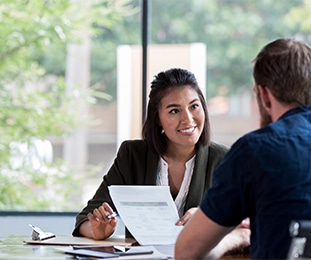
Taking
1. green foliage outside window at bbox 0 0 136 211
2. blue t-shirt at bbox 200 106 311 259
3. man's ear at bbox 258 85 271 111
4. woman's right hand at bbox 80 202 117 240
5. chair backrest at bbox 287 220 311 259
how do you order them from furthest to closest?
green foliage outside window at bbox 0 0 136 211, woman's right hand at bbox 80 202 117 240, man's ear at bbox 258 85 271 111, blue t-shirt at bbox 200 106 311 259, chair backrest at bbox 287 220 311 259

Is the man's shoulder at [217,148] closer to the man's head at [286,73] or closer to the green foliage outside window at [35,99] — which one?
the man's head at [286,73]

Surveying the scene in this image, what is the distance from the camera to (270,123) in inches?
77.9

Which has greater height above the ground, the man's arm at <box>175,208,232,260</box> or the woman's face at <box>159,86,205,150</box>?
the woman's face at <box>159,86,205,150</box>

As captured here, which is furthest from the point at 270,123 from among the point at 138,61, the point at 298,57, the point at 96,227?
the point at 138,61

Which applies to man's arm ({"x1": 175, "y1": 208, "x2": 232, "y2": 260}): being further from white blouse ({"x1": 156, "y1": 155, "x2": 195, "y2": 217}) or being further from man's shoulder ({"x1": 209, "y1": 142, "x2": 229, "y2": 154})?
man's shoulder ({"x1": 209, "y1": 142, "x2": 229, "y2": 154})

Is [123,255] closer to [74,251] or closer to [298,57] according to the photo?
[74,251]

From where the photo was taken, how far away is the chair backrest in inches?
67.2

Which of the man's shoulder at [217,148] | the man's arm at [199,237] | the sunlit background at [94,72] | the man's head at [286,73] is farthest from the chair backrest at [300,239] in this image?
the sunlit background at [94,72]

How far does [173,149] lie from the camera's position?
2959 millimetres

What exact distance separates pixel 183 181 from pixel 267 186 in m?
1.05

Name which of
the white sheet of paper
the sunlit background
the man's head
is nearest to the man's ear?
the man's head

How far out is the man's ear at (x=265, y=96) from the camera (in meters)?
1.95

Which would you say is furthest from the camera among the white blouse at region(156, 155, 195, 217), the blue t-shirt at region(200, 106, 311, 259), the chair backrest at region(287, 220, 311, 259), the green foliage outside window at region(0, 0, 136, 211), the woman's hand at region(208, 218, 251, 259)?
the green foliage outside window at region(0, 0, 136, 211)

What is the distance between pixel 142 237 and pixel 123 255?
0.25 meters
